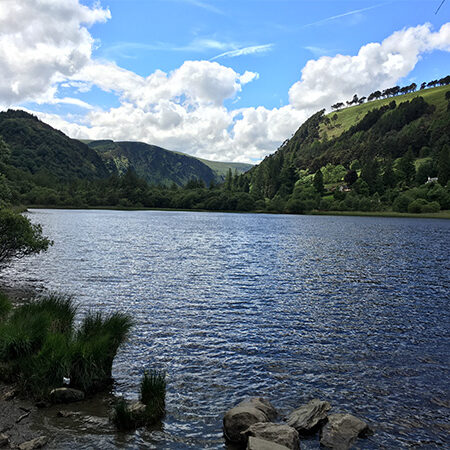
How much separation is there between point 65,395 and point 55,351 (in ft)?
5.28

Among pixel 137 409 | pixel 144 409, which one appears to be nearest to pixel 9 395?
pixel 137 409

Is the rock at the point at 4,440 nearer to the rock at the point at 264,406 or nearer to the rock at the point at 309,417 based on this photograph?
the rock at the point at 264,406

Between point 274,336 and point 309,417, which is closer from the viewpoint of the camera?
point 309,417

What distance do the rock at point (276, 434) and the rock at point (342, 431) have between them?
1336mm

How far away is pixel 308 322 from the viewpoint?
2553 centimetres

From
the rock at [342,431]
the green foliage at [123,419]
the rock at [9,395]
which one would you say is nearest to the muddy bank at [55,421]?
the rock at [9,395]

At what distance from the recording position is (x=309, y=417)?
12.7 meters

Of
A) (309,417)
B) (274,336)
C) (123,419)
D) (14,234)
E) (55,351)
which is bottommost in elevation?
(274,336)

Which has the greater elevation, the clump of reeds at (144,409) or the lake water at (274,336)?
the clump of reeds at (144,409)

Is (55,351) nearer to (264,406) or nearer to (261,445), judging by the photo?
(264,406)

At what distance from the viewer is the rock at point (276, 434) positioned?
10891 millimetres

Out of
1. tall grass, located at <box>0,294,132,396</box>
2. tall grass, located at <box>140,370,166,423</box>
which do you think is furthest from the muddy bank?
tall grass, located at <box>140,370,166,423</box>

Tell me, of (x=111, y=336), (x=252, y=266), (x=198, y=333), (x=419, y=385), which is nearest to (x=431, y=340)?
(x=419, y=385)

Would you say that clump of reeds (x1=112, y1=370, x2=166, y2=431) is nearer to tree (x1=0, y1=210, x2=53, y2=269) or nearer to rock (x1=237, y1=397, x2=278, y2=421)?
rock (x1=237, y1=397, x2=278, y2=421)
